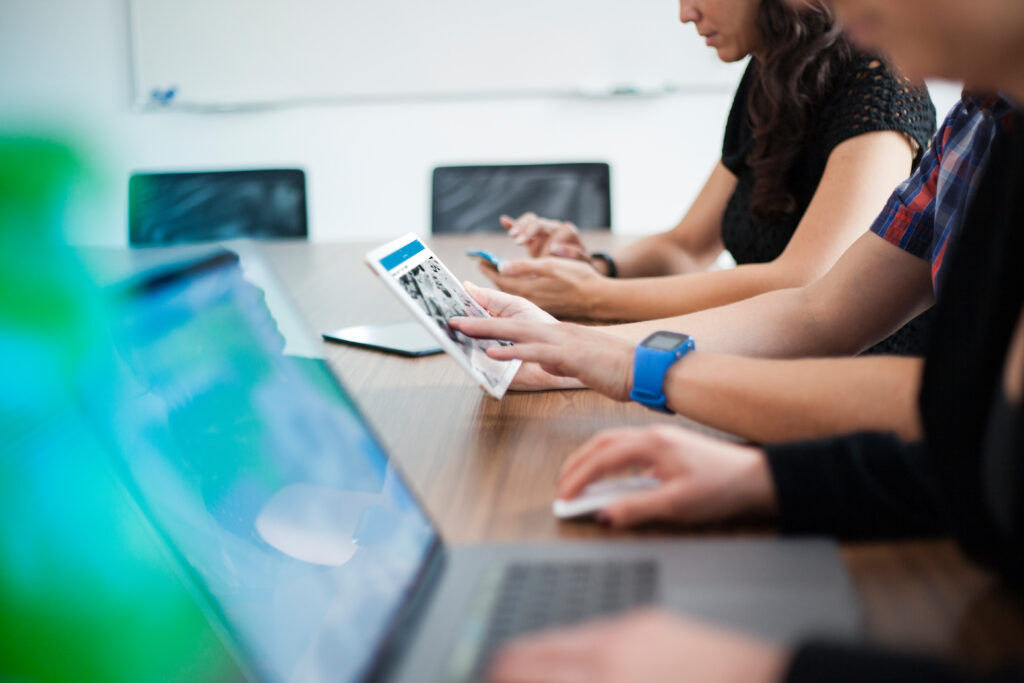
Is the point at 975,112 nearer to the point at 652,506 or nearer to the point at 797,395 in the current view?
the point at 797,395

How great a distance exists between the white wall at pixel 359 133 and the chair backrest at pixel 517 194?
1.20m

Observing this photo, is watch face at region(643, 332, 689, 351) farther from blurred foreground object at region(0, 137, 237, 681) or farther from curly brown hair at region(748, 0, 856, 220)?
curly brown hair at region(748, 0, 856, 220)

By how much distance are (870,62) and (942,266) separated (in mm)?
551

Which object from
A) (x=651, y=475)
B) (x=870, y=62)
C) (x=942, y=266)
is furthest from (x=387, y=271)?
(x=870, y=62)

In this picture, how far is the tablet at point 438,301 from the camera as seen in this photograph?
0.82 m

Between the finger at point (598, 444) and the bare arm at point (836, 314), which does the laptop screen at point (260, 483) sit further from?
the bare arm at point (836, 314)

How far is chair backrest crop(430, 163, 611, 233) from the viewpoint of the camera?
2461 millimetres

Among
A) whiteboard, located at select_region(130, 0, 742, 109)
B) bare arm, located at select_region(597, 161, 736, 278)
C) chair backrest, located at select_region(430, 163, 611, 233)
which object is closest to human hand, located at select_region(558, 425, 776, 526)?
bare arm, located at select_region(597, 161, 736, 278)

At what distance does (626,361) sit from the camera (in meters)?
0.83

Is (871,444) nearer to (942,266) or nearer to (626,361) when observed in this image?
(626,361)

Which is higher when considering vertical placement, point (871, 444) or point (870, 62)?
point (870, 62)

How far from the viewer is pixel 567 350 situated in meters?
0.85

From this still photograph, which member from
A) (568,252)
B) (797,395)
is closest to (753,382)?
(797,395)

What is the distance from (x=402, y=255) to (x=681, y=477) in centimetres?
42
